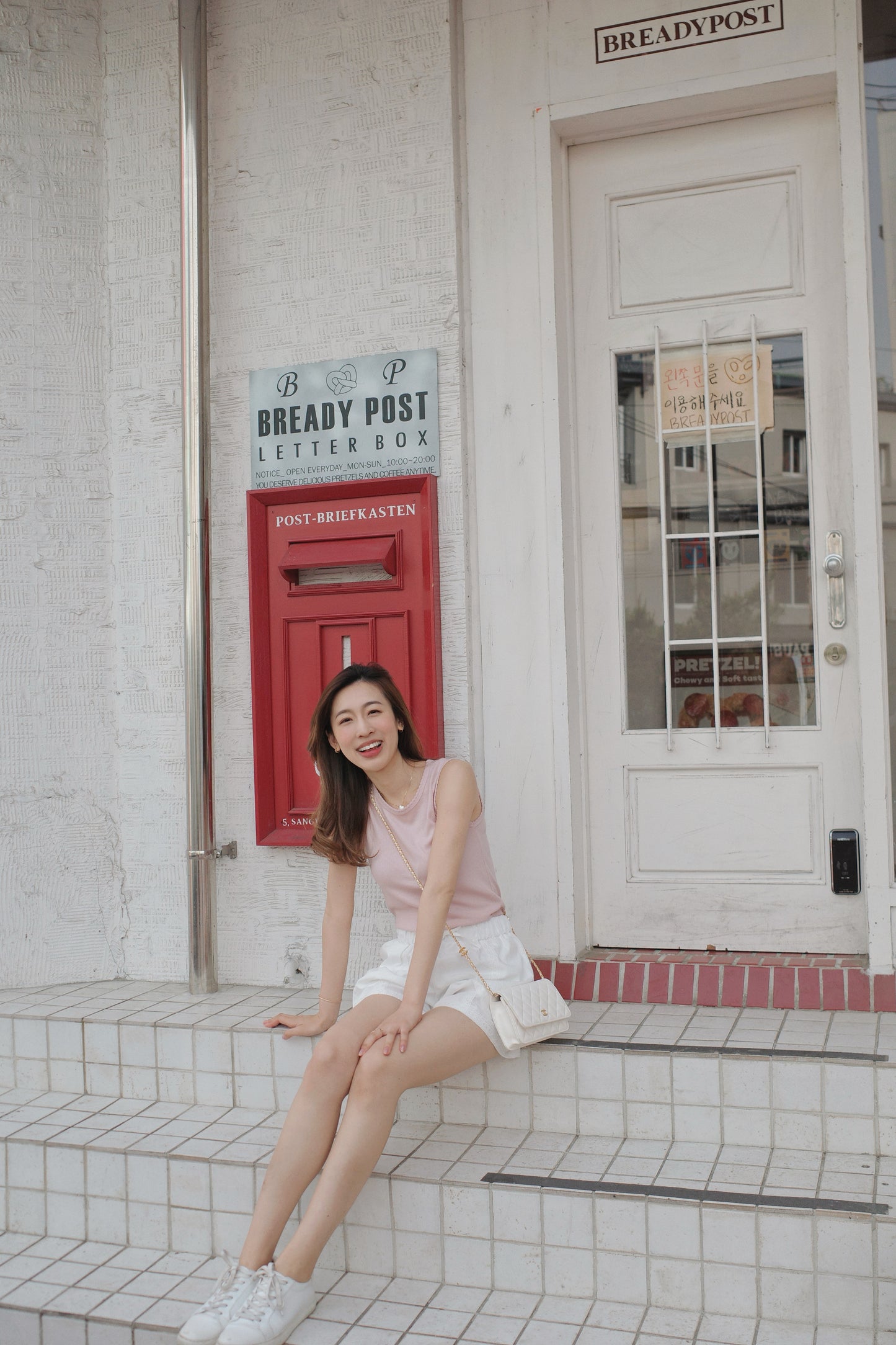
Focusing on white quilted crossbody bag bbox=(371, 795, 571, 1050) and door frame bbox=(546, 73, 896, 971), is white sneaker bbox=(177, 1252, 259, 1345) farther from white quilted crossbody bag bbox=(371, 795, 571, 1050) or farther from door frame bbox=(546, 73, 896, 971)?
door frame bbox=(546, 73, 896, 971)

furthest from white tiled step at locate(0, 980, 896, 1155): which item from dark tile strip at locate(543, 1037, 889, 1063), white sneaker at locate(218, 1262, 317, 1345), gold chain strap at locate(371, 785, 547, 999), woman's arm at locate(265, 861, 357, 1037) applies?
white sneaker at locate(218, 1262, 317, 1345)

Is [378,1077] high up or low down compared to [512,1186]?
up

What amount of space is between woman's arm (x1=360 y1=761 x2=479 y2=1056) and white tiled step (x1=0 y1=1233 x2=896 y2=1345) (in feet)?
1.86

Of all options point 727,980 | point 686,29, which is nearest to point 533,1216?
point 727,980

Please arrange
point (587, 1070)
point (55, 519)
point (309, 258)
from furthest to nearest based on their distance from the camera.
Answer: point (55, 519)
point (309, 258)
point (587, 1070)

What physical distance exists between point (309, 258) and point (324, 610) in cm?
116

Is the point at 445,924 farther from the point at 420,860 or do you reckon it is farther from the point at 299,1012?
the point at 299,1012

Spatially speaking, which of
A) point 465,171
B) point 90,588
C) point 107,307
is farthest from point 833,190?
point 90,588

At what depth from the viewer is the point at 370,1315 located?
2670 mm

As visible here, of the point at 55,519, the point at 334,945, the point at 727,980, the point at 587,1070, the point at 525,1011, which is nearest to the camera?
the point at 525,1011

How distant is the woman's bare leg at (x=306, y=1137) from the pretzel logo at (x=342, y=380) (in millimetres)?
2022

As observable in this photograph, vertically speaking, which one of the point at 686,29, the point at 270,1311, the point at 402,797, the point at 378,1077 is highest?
the point at 686,29

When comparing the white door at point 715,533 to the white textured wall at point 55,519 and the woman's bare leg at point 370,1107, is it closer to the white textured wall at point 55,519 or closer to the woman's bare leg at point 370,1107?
the woman's bare leg at point 370,1107

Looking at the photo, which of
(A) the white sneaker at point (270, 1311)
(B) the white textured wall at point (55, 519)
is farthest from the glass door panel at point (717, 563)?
(A) the white sneaker at point (270, 1311)
